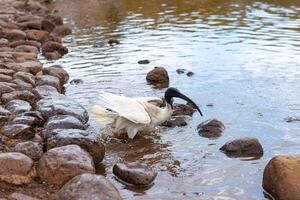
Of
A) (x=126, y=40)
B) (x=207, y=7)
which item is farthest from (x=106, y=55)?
(x=207, y=7)

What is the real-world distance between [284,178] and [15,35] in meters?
12.5

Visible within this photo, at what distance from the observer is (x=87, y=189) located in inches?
218

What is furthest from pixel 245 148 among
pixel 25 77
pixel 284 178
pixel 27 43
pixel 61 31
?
pixel 61 31

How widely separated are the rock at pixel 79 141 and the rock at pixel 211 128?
6.48 feet

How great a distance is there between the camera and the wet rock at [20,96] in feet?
30.6

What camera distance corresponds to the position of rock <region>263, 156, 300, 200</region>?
5754 millimetres

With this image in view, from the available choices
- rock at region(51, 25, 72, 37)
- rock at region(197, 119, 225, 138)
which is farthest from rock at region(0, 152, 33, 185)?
rock at region(51, 25, 72, 37)

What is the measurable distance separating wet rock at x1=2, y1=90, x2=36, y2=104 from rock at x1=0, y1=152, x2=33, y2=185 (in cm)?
305

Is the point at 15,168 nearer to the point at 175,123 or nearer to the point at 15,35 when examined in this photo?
the point at 175,123

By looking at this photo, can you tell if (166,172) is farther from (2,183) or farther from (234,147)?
(2,183)

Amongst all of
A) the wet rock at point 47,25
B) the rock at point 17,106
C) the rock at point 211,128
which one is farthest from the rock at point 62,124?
the wet rock at point 47,25

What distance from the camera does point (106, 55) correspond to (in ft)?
50.3

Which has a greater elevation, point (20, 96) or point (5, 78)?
point (20, 96)

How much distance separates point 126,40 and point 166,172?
10957 millimetres
